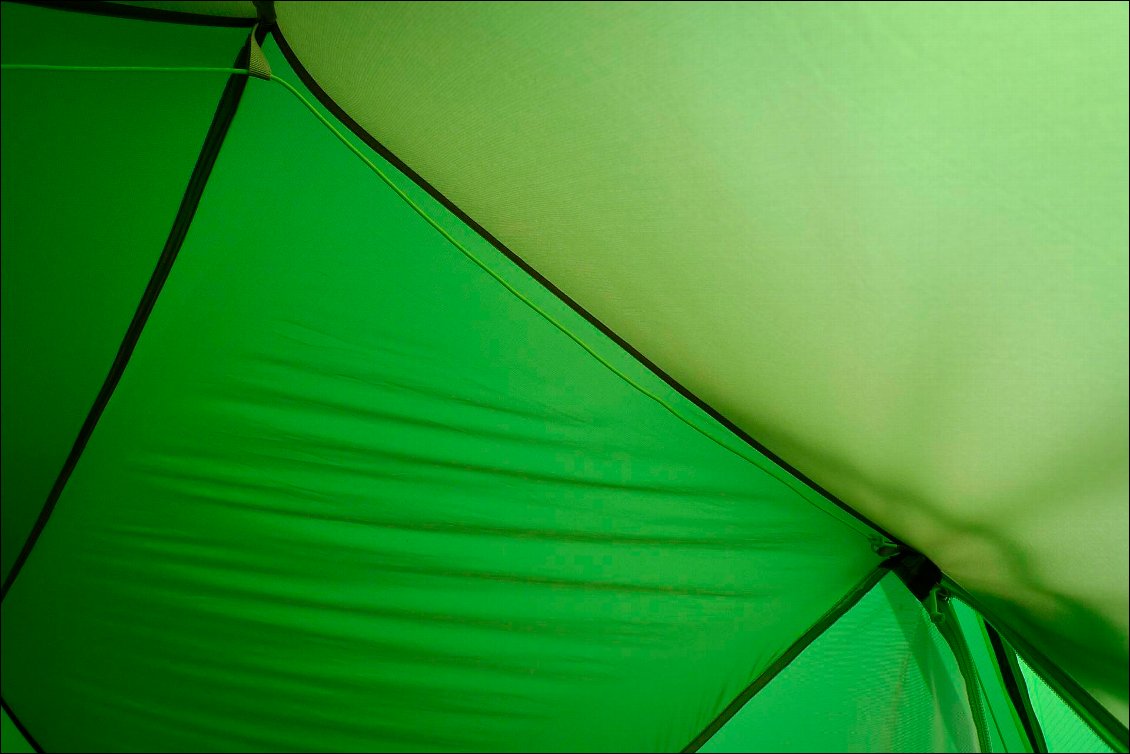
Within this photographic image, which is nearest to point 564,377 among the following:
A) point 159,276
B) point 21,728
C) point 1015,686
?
point 159,276

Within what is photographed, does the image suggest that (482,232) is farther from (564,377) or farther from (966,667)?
(966,667)

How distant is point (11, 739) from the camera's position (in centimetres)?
132

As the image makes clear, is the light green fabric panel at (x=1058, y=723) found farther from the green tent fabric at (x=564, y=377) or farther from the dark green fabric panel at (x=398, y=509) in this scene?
the dark green fabric panel at (x=398, y=509)

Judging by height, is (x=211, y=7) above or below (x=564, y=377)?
above

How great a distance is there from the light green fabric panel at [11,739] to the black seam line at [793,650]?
1054mm

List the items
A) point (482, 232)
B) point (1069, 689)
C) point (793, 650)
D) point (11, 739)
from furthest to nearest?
point (11, 739) < point (793, 650) < point (482, 232) < point (1069, 689)

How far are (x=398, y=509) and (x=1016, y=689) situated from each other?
0.77 m

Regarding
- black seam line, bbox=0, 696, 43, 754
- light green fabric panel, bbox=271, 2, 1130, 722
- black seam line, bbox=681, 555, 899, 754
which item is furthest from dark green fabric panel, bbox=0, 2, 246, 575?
black seam line, bbox=681, 555, 899, 754

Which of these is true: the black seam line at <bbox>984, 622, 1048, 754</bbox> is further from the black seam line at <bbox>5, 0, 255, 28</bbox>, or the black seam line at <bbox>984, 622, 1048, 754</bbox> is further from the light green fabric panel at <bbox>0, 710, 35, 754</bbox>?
the light green fabric panel at <bbox>0, 710, 35, 754</bbox>

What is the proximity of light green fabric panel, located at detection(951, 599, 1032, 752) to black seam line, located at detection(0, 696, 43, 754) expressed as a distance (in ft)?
4.55

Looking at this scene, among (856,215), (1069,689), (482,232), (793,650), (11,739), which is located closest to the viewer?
(856,215)

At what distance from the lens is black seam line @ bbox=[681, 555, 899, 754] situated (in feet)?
3.28

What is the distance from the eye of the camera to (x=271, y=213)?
3.27 ft

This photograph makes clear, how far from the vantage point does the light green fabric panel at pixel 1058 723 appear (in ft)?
2.95
